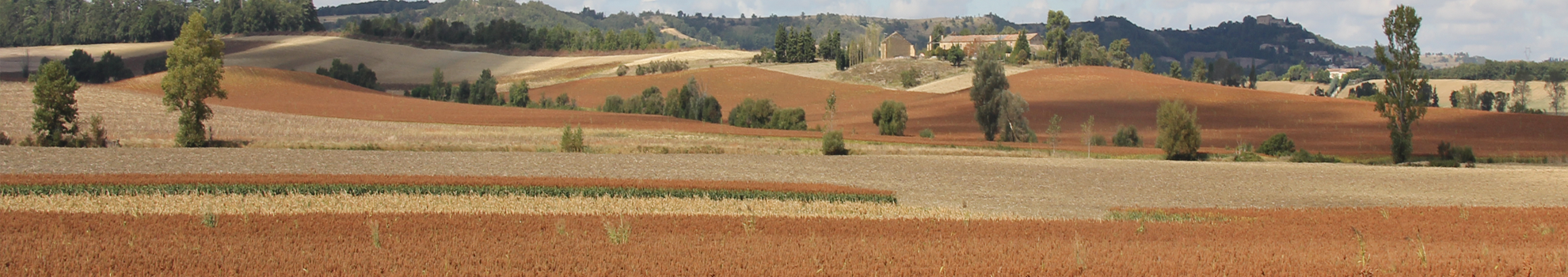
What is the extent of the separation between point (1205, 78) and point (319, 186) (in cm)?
14048

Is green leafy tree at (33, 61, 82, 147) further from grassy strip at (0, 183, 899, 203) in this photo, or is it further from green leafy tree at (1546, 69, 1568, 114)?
green leafy tree at (1546, 69, 1568, 114)

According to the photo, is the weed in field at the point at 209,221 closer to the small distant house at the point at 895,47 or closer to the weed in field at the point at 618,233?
the weed in field at the point at 618,233

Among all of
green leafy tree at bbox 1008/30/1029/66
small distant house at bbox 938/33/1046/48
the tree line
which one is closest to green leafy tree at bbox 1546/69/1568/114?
green leafy tree at bbox 1008/30/1029/66

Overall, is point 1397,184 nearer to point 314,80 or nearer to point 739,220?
point 739,220

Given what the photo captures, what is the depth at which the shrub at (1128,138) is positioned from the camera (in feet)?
200

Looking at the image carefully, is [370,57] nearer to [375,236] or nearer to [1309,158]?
[1309,158]

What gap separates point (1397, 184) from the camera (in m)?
34.8

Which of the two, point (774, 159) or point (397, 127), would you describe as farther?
point (397, 127)

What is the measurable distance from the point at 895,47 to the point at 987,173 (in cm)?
12672

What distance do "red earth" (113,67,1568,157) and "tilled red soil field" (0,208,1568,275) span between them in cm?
3388

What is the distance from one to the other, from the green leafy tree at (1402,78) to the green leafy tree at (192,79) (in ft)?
176

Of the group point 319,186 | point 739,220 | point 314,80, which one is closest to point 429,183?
point 319,186

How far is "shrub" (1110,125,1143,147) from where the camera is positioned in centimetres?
6084

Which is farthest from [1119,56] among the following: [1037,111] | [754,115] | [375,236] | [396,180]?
[375,236]
